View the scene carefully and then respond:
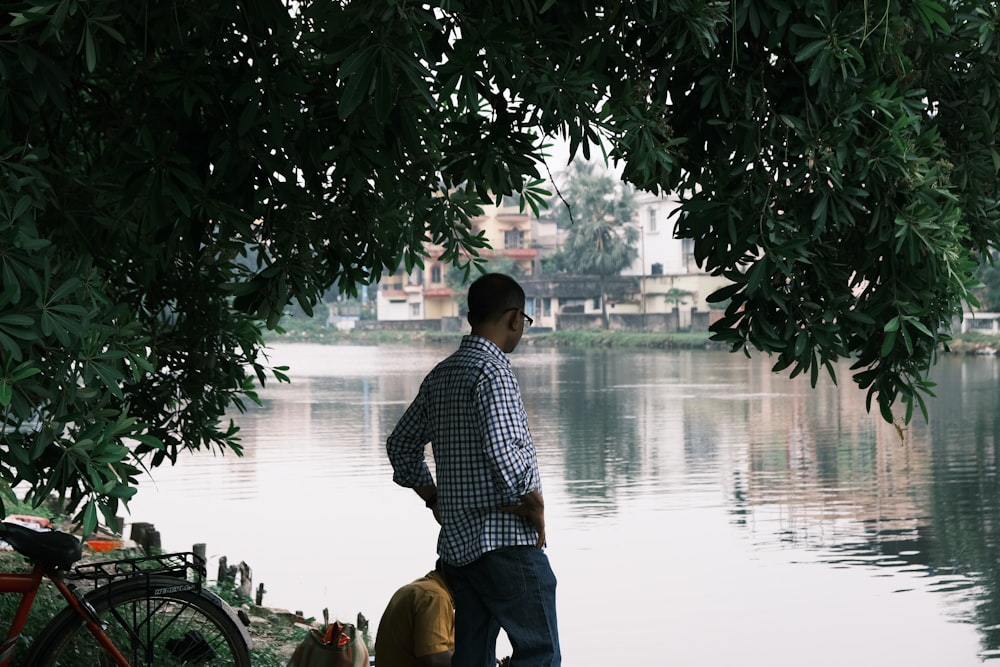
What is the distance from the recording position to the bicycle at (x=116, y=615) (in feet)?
14.0

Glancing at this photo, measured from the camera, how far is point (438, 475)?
4.24 m

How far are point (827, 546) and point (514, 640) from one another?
8.58 meters

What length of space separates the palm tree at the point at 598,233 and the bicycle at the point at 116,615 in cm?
7309

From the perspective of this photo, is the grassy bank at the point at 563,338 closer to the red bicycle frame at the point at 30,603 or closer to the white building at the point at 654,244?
the white building at the point at 654,244

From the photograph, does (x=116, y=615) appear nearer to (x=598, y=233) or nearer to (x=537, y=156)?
(x=537, y=156)

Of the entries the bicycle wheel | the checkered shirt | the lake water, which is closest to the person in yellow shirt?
the checkered shirt

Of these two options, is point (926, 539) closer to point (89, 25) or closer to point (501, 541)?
point (501, 541)

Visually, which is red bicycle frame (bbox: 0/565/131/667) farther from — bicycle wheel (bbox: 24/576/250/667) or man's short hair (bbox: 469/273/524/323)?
man's short hair (bbox: 469/273/524/323)

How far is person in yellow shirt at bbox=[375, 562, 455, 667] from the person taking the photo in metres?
4.34

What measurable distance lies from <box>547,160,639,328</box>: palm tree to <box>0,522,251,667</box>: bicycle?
73092 mm

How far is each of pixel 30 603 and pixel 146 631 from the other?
0.42 meters

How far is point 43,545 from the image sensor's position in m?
4.24

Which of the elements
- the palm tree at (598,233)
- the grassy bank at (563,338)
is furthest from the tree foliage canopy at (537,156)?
the palm tree at (598,233)

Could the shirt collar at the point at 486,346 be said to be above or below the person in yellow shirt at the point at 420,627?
above
